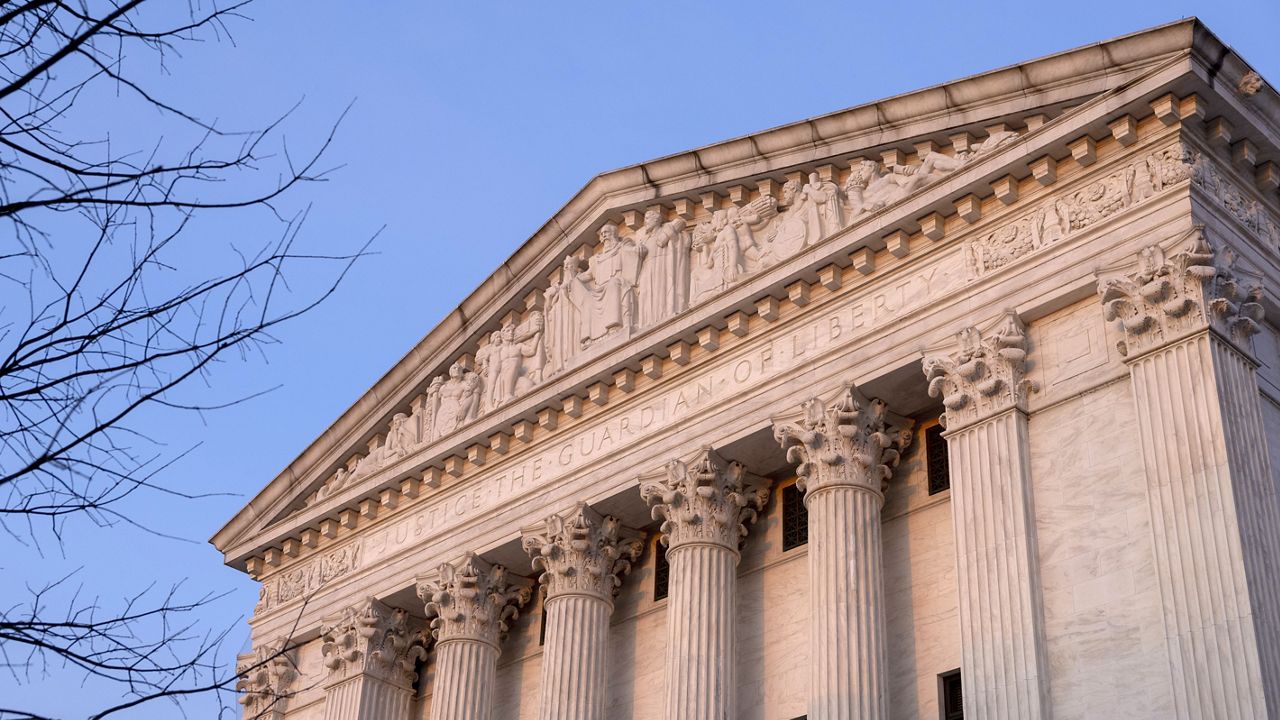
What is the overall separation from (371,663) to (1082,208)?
16408 millimetres

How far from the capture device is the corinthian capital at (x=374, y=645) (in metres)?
32.1

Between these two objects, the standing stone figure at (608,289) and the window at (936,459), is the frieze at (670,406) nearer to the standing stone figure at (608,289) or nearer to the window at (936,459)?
the standing stone figure at (608,289)

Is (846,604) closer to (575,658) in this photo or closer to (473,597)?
(575,658)

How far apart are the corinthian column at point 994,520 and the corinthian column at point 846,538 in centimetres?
158

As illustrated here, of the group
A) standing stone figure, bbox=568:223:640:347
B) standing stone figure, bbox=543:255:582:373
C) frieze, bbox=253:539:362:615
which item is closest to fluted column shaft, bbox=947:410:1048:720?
standing stone figure, bbox=568:223:640:347

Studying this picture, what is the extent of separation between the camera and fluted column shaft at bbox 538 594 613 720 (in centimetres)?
2742

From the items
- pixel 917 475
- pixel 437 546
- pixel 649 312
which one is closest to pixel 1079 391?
pixel 917 475

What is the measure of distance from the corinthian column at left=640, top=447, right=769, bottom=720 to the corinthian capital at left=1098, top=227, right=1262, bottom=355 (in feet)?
24.4

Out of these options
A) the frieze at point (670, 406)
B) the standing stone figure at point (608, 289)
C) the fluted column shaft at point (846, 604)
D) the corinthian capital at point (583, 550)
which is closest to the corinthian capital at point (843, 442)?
the fluted column shaft at point (846, 604)

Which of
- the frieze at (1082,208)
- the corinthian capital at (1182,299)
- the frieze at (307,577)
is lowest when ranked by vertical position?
the corinthian capital at (1182,299)

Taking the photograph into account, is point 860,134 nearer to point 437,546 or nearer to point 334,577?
point 437,546

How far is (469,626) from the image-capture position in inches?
1198

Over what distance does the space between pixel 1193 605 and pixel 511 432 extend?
14773 mm

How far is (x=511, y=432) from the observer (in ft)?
102
